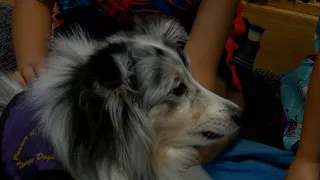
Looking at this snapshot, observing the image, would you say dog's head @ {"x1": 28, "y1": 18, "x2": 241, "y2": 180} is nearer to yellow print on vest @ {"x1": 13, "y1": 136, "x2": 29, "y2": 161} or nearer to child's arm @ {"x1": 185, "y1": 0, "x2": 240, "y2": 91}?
yellow print on vest @ {"x1": 13, "y1": 136, "x2": 29, "y2": 161}

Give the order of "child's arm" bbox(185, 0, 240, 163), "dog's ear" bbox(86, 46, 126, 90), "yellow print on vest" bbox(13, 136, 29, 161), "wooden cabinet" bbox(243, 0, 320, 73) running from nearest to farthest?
"dog's ear" bbox(86, 46, 126, 90) → "yellow print on vest" bbox(13, 136, 29, 161) → "child's arm" bbox(185, 0, 240, 163) → "wooden cabinet" bbox(243, 0, 320, 73)

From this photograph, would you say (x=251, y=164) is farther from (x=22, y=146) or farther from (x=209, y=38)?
(x=22, y=146)

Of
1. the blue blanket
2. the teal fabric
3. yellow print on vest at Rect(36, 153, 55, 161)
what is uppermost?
yellow print on vest at Rect(36, 153, 55, 161)

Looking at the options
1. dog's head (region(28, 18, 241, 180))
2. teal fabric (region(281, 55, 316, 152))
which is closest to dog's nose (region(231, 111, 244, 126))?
dog's head (region(28, 18, 241, 180))

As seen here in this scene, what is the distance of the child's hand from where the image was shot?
1.05 meters

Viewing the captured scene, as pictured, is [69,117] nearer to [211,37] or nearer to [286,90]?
[211,37]

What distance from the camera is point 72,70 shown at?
2.68 feet

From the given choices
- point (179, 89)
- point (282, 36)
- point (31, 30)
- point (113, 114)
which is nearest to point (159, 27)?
point (179, 89)

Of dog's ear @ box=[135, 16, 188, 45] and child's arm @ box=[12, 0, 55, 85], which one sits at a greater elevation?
dog's ear @ box=[135, 16, 188, 45]

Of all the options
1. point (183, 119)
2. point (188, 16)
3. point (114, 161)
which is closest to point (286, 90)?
point (188, 16)

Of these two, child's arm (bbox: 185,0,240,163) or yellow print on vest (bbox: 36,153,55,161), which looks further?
child's arm (bbox: 185,0,240,163)

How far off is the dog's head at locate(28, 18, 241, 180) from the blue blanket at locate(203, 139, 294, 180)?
0.31 metres

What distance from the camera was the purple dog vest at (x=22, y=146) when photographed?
2.76 ft

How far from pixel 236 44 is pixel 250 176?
356 mm
